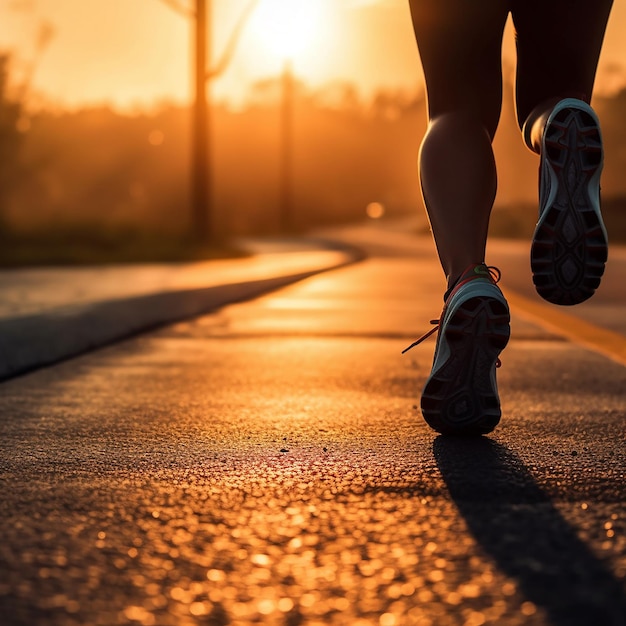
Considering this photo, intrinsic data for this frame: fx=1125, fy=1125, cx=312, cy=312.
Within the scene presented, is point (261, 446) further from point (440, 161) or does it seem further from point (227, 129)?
point (227, 129)

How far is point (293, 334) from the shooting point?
633cm

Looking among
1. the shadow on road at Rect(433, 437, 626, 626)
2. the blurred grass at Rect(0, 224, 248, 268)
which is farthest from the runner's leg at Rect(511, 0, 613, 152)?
the blurred grass at Rect(0, 224, 248, 268)

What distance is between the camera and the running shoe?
2.58 m

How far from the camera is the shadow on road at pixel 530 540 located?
1502 millimetres

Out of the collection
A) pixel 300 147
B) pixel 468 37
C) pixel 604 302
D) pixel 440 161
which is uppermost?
pixel 300 147

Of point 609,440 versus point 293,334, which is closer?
point 609,440

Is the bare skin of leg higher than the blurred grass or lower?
higher

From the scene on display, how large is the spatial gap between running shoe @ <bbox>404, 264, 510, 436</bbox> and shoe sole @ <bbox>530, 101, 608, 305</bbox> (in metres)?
0.13

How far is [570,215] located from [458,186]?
1.46 ft

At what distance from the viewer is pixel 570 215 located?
2512 mm

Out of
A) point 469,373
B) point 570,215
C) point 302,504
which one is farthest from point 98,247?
point 302,504

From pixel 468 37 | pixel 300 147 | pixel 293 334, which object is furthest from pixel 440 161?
pixel 300 147

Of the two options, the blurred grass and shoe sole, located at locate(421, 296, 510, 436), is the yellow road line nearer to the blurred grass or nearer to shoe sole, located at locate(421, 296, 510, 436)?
shoe sole, located at locate(421, 296, 510, 436)

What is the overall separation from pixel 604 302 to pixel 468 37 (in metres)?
7.28
